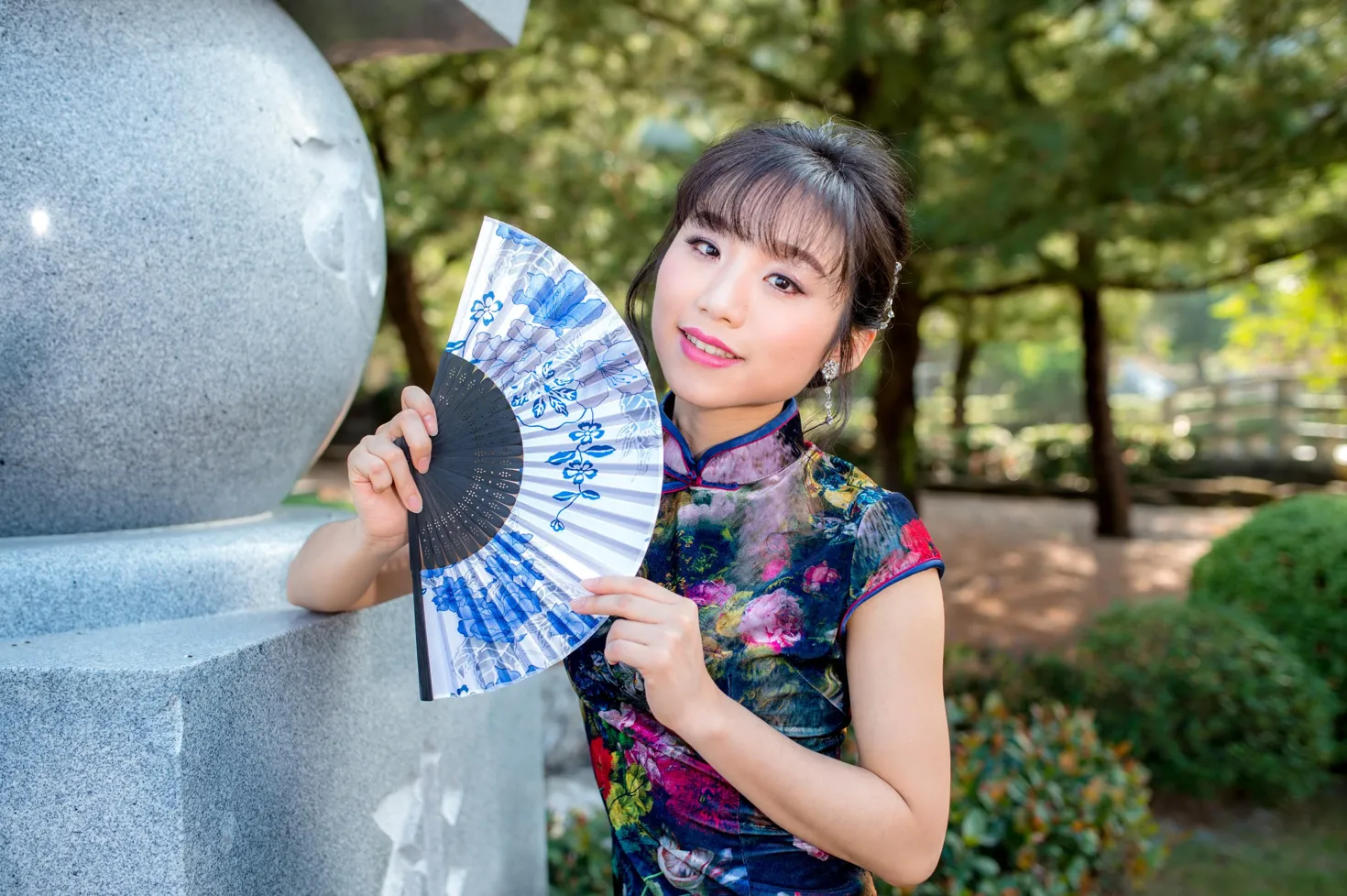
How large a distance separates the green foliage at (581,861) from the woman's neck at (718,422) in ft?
5.31

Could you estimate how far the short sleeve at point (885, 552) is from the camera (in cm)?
139

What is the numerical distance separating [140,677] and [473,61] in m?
7.26

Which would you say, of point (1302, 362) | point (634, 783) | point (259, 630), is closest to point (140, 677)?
point (259, 630)

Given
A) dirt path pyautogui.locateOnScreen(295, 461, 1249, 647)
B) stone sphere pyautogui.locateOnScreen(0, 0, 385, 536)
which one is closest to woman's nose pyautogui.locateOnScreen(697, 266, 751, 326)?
stone sphere pyautogui.locateOnScreen(0, 0, 385, 536)

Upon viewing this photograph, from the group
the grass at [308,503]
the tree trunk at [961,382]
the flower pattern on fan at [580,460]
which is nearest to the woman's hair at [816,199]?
the flower pattern on fan at [580,460]

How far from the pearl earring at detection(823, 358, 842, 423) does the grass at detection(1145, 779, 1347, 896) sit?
346 centimetres

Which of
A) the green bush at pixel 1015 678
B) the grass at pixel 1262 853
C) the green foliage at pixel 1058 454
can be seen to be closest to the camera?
the grass at pixel 1262 853

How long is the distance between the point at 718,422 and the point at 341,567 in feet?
1.90

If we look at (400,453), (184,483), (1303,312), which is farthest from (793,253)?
(1303,312)

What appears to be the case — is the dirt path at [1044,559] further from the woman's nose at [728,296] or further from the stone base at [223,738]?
the woman's nose at [728,296]

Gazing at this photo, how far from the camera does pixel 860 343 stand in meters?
1.59

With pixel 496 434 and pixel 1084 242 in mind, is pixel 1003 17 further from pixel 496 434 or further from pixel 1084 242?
pixel 496 434

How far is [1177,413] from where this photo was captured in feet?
61.8

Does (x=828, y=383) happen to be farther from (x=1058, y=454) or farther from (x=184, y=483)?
(x=1058, y=454)
